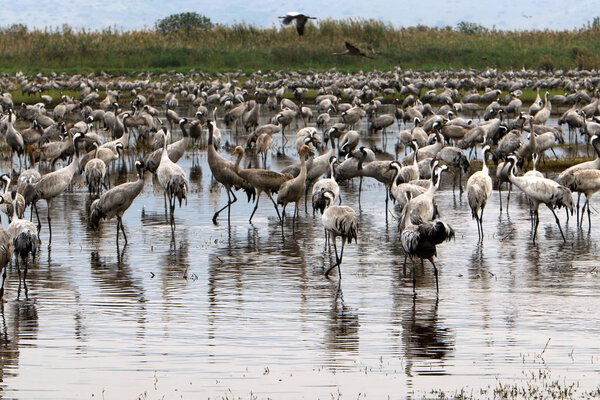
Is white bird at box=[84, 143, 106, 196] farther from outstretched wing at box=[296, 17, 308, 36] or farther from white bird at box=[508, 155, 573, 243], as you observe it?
white bird at box=[508, 155, 573, 243]

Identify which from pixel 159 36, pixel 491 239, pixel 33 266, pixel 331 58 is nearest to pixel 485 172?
pixel 491 239

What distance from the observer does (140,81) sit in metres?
49.8

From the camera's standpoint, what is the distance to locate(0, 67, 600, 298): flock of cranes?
49.2ft

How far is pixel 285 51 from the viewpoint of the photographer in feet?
199

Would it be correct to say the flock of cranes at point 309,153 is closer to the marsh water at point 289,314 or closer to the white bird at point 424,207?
the white bird at point 424,207

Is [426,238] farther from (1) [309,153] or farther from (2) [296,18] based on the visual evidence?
(2) [296,18]

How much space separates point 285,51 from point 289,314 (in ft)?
165

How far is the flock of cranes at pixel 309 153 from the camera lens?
15002mm

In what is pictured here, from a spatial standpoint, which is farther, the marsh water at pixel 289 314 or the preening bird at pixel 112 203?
the preening bird at pixel 112 203

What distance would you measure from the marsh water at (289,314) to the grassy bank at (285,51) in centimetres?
4267

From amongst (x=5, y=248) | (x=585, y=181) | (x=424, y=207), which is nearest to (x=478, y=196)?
(x=424, y=207)

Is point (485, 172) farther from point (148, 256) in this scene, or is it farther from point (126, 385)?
point (126, 385)

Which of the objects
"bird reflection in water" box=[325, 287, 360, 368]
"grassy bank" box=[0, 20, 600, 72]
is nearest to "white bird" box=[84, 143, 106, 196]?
"bird reflection in water" box=[325, 287, 360, 368]

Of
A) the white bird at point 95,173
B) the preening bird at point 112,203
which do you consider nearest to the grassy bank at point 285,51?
the white bird at point 95,173
